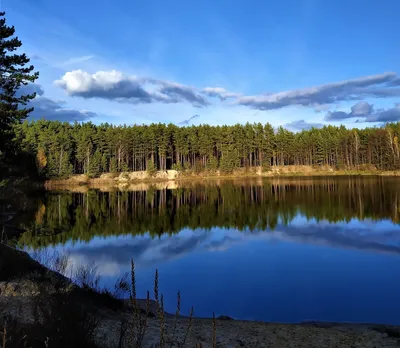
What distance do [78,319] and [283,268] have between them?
12319mm

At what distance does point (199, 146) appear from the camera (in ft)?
330

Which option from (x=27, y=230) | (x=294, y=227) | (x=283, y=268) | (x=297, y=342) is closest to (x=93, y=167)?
(x=27, y=230)

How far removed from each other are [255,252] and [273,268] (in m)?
3.07

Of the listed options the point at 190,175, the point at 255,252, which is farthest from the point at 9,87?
the point at 190,175

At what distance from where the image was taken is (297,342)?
305 inches

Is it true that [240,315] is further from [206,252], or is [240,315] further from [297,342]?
[206,252]

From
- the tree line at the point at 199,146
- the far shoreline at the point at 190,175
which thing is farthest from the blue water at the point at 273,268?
the tree line at the point at 199,146

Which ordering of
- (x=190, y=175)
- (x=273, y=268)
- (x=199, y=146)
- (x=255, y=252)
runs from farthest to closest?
1. (x=199, y=146)
2. (x=190, y=175)
3. (x=255, y=252)
4. (x=273, y=268)

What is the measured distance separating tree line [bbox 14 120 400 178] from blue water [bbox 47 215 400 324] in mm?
69131

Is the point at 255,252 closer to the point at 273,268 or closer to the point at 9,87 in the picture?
the point at 273,268

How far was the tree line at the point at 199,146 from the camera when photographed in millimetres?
89062

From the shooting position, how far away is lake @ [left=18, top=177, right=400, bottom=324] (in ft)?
39.0

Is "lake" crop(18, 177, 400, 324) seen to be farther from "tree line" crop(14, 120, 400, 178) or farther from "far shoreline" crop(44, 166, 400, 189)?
"tree line" crop(14, 120, 400, 178)

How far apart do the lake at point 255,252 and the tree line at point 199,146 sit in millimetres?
58151
